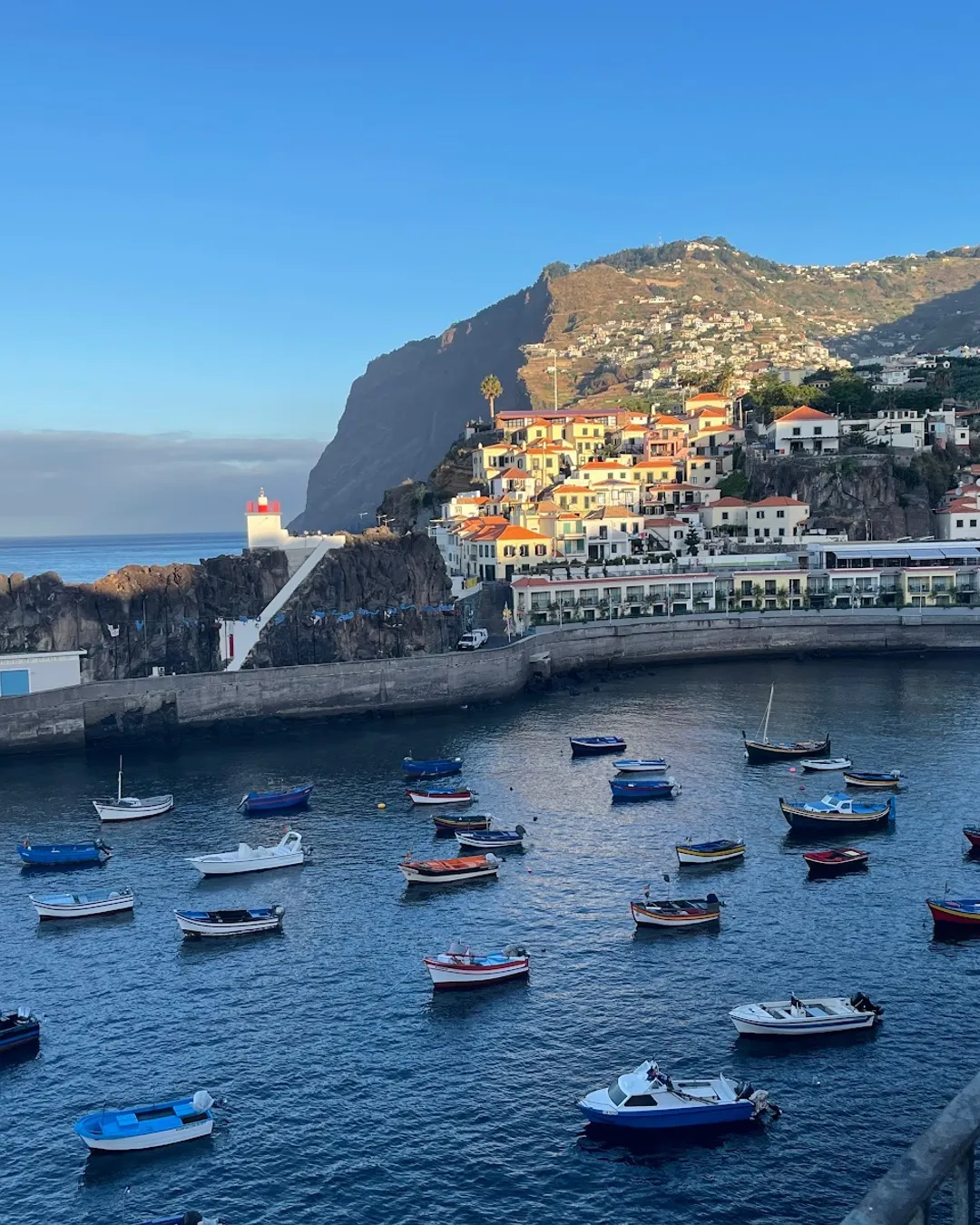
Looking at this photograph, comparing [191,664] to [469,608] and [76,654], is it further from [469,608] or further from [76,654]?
[469,608]

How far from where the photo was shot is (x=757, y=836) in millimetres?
55812

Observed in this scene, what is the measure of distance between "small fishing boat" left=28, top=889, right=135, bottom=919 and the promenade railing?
4767 centimetres

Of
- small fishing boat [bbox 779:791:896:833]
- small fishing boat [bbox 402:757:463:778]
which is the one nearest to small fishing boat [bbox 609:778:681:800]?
small fishing boat [bbox 779:791:896:833]

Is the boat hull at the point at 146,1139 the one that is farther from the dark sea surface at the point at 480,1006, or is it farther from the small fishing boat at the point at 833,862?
the small fishing boat at the point at 833,862

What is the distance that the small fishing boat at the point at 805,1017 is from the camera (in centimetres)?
3484

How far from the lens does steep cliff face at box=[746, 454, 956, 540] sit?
424 feet

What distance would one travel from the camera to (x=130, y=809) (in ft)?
205

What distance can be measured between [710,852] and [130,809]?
3249cm

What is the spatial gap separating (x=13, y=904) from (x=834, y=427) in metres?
115

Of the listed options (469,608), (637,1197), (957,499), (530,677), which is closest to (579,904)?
(637,1197)

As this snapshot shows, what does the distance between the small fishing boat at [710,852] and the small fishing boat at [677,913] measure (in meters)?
6.22

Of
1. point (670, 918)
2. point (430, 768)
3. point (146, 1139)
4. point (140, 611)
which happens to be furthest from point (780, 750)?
point (140, 611)

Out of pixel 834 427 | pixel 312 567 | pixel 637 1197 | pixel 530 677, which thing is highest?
pixel 834 427

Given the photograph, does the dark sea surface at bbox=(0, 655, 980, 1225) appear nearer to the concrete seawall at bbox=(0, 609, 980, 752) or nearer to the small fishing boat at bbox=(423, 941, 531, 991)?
the small fishing boat at bbox=(423, 941, 531, 991)
